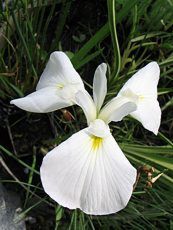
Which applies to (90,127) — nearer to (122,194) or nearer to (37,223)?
(122,194)

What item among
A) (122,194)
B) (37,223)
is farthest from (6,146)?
(122,194)

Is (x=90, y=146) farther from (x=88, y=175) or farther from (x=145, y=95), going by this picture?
(x=145, y=95)

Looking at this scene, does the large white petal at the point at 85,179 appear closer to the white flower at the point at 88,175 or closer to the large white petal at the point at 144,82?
the white flower at the point at 88,175

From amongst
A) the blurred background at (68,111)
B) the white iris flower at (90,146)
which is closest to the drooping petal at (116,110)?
the white iris flower at (90,146)

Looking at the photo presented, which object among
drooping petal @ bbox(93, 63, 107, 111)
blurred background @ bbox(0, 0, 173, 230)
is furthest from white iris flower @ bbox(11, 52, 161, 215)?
blurred background @ bbox(0, 0, 173, 230)

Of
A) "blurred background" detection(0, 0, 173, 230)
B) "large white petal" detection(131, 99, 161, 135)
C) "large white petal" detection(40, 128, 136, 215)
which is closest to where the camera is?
"large white petal" detection(40, 128, 136, 215)

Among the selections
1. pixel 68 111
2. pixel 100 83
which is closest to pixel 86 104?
pixel 100 83

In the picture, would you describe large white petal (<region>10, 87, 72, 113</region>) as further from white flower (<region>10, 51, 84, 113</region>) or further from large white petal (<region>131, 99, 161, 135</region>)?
large white petal (<region>131, 99, 161, 135</region>)
